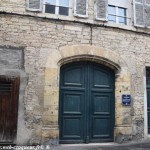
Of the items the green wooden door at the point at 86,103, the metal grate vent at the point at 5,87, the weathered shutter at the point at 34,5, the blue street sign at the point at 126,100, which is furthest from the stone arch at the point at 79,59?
the weathered shutter at the point at 34,5

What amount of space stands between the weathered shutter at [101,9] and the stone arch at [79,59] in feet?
3.24

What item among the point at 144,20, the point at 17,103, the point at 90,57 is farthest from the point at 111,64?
the point at 17,103

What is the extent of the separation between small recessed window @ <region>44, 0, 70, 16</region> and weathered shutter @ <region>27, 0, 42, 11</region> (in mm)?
234

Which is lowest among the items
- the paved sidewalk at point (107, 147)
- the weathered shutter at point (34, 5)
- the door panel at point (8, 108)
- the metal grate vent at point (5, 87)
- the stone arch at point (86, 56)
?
the paved sidewalk at point (107, 147)

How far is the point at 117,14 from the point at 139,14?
745 mm

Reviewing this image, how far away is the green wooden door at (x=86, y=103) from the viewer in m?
7.52

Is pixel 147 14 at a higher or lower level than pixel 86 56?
higher

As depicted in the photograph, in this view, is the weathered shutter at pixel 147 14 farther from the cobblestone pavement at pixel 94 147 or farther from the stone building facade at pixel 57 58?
the cobblestone pavement at pixel 94 147

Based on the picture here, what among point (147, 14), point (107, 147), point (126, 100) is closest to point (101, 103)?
point (126, 100)

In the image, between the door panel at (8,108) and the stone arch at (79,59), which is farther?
the stone arch at (79,59)

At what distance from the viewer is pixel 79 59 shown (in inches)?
304

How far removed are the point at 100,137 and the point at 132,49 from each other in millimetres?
2944

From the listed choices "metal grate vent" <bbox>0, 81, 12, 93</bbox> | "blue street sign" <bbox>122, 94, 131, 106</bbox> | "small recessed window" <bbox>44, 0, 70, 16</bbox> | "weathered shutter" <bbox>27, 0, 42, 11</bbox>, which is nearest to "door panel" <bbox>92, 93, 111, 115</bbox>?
"blue street sign" <bbox>122, 94, 131, 106</bbox>

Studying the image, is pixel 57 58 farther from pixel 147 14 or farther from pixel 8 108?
pixel 147 14
